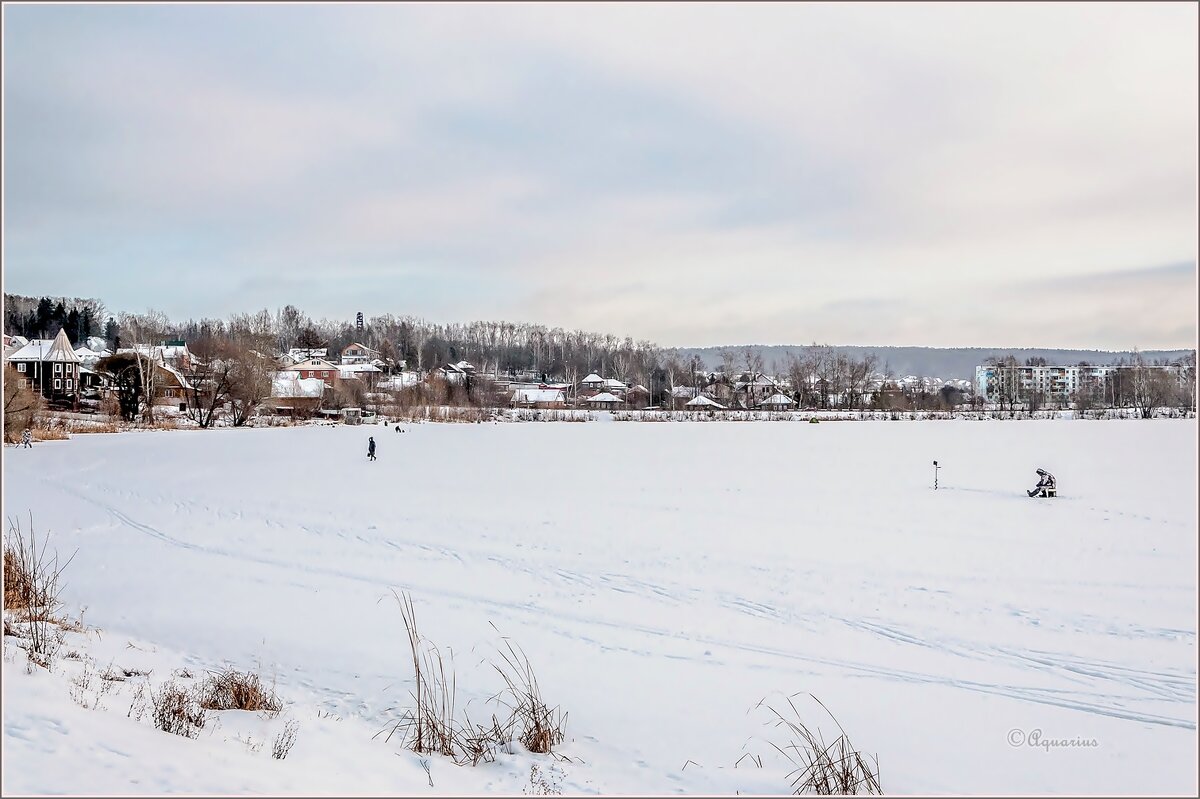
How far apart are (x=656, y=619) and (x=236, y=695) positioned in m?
4.17

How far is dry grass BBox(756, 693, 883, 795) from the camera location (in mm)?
4539

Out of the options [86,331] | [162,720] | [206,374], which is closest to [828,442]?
[162,720]

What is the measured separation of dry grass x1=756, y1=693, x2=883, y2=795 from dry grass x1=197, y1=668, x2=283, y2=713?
3545 millimetres

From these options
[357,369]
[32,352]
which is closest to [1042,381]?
[357,369]

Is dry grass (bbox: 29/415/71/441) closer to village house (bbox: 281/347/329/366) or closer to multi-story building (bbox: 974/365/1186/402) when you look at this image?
village house (bbox: 281/347/329/366)

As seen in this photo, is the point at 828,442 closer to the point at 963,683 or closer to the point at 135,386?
the point at 963,683

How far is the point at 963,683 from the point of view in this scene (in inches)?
251

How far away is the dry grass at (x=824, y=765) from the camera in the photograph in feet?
14.9

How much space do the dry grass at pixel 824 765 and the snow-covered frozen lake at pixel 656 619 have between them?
0.11 m

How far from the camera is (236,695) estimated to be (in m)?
5.39

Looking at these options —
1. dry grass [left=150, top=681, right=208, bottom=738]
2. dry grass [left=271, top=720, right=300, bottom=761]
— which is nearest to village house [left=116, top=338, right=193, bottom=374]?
Result: dry grass [left=150, top=681, right=208, bottom=738]

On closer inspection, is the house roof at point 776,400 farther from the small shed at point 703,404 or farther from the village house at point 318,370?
the village house at point 318,370

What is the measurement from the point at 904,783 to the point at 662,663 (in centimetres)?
249

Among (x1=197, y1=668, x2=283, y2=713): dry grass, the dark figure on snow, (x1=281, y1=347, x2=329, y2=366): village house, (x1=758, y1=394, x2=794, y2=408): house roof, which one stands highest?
(x1=281, y1=347, x2=329, y2=366): village house
